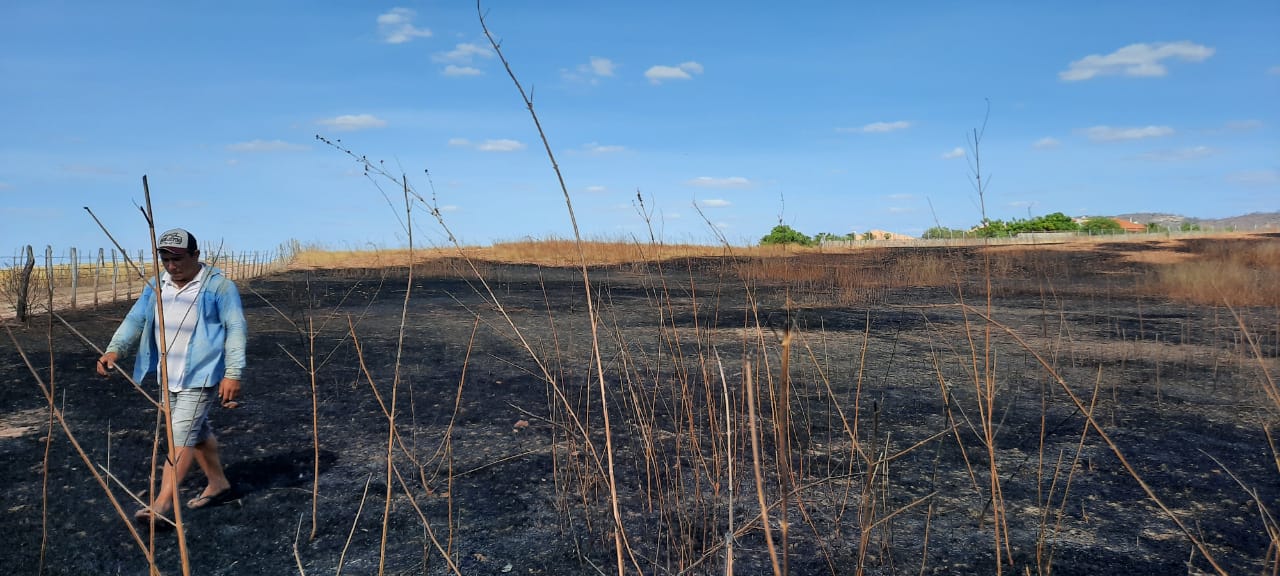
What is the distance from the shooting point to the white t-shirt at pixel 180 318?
136 inches

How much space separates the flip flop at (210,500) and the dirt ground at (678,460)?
7 centimetres

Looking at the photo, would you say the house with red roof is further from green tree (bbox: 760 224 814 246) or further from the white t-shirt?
the white t-shirt

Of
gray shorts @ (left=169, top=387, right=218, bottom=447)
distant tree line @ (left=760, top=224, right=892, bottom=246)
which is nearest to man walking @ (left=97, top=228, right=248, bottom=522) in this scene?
gray shorts @ (left=169, top=387, right=218, bottom=447)

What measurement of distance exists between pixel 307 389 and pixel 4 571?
3.04 metres

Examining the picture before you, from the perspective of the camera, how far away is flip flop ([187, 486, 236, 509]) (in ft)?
12.2

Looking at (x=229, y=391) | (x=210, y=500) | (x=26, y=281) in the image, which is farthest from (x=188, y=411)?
(x=26, y=281)

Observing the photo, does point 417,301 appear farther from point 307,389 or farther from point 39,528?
point 39,528

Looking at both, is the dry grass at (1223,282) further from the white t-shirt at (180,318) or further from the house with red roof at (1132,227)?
the house with red roof at (1132,227)

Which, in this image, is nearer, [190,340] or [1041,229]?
[190,340]

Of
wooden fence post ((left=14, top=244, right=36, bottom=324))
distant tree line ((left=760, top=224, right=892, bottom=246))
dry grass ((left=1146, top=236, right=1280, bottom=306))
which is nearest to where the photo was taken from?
wooden fence post ((left=14, top=244, right=36, bottom=324))

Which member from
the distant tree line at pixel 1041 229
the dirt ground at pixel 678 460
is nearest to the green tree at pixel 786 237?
the distant tree line at pixel 1041 229

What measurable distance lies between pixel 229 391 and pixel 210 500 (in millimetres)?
736

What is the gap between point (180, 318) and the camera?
353 cm

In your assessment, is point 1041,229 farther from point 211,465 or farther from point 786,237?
point 211,465
